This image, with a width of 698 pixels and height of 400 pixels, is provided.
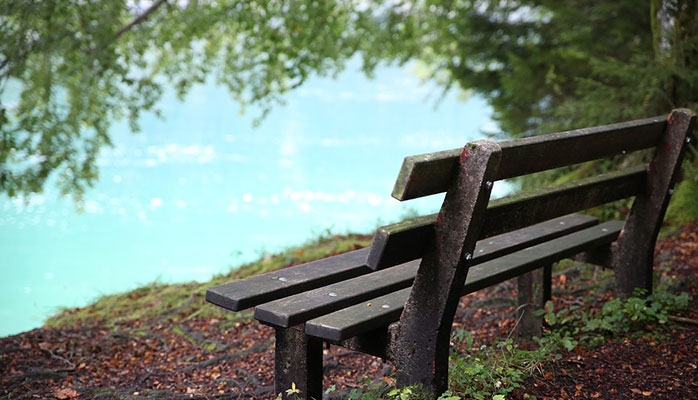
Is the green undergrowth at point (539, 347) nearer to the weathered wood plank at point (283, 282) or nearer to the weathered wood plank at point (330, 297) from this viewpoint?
the weathered wood plank at point (330, 297)

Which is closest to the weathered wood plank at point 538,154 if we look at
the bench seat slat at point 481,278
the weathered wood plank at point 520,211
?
the weathered wood plank at point 520,211

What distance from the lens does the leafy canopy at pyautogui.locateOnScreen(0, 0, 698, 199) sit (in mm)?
6699

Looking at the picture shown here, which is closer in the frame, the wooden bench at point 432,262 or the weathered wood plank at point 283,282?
the wooden bench at point 432,262

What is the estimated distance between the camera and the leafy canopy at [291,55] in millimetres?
6699

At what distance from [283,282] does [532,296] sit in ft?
6.12

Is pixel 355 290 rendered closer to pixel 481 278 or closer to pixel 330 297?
pixel 330 297

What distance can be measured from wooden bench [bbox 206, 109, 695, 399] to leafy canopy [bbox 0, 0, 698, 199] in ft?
8.99

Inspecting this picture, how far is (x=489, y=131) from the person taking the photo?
9.76 meters

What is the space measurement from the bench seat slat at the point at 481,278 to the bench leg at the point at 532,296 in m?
0.28

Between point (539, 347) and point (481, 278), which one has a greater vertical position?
point (481, 278)

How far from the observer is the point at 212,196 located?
2250 cm

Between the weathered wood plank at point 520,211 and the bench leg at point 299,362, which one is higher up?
the weathered wood plank at point 520,211

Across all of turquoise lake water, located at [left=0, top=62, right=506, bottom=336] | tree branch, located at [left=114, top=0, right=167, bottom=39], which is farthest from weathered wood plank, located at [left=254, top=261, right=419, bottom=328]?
tree branch, located at [left=114, top=0, right=167, bottom=39]

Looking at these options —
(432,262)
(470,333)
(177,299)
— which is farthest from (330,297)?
(177,299)
